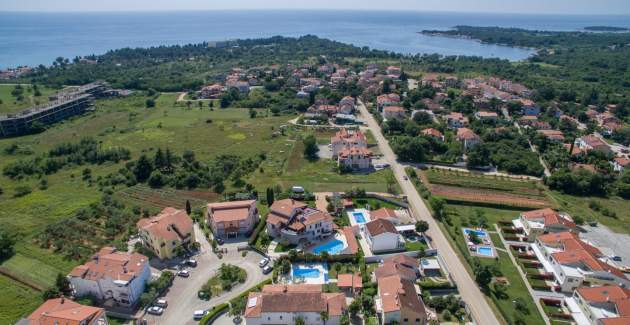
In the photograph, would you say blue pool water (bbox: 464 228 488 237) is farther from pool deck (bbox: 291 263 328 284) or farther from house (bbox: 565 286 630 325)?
pool deck (bbox: 291 263 328 284)

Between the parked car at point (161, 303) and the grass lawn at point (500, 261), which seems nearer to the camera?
the grass lawn at point (500, 261)

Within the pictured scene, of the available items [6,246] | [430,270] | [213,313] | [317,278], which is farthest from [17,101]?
[430,270]

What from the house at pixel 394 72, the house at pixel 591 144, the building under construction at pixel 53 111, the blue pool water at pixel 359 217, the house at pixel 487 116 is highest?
the house at pixel 394 72

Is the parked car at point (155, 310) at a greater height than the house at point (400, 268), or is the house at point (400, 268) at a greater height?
the house at point (400, 268)

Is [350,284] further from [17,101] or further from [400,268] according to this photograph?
[17,101]

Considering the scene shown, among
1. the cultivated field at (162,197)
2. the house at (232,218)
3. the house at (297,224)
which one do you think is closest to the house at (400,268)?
the house at (297,224)

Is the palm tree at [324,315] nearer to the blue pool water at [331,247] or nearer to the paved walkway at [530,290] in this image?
the blue pool water at [331,247]
